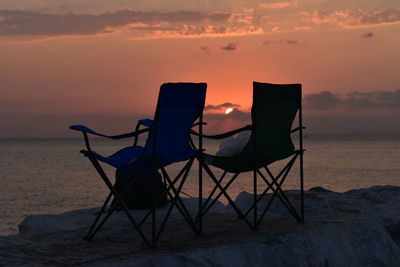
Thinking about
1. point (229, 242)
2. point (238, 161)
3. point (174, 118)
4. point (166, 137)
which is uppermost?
point (174, 118)

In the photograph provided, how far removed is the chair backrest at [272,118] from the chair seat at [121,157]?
1049 mm

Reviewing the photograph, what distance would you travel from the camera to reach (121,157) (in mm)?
5746

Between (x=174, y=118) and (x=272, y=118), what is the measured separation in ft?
3.90

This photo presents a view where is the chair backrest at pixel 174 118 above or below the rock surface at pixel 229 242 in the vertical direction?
above

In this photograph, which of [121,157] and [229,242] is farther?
[121,157]

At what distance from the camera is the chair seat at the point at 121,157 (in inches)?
207

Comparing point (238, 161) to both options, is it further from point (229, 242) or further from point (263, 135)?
point (229, 242)

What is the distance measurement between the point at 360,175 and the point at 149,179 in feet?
113

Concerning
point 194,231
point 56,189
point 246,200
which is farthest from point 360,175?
point 194,231

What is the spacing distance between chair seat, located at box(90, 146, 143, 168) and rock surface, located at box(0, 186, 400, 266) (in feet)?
2.34

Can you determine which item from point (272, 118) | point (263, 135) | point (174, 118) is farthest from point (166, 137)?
point (272, 118)

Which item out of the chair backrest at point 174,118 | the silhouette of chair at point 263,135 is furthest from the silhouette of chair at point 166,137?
the silhouette of chair at point 263,135

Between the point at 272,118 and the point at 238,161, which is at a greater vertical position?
the point at 272,118

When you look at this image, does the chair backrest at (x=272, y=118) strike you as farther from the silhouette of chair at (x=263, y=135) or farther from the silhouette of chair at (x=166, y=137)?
the silhouette of chair at (x=166, y=137)
